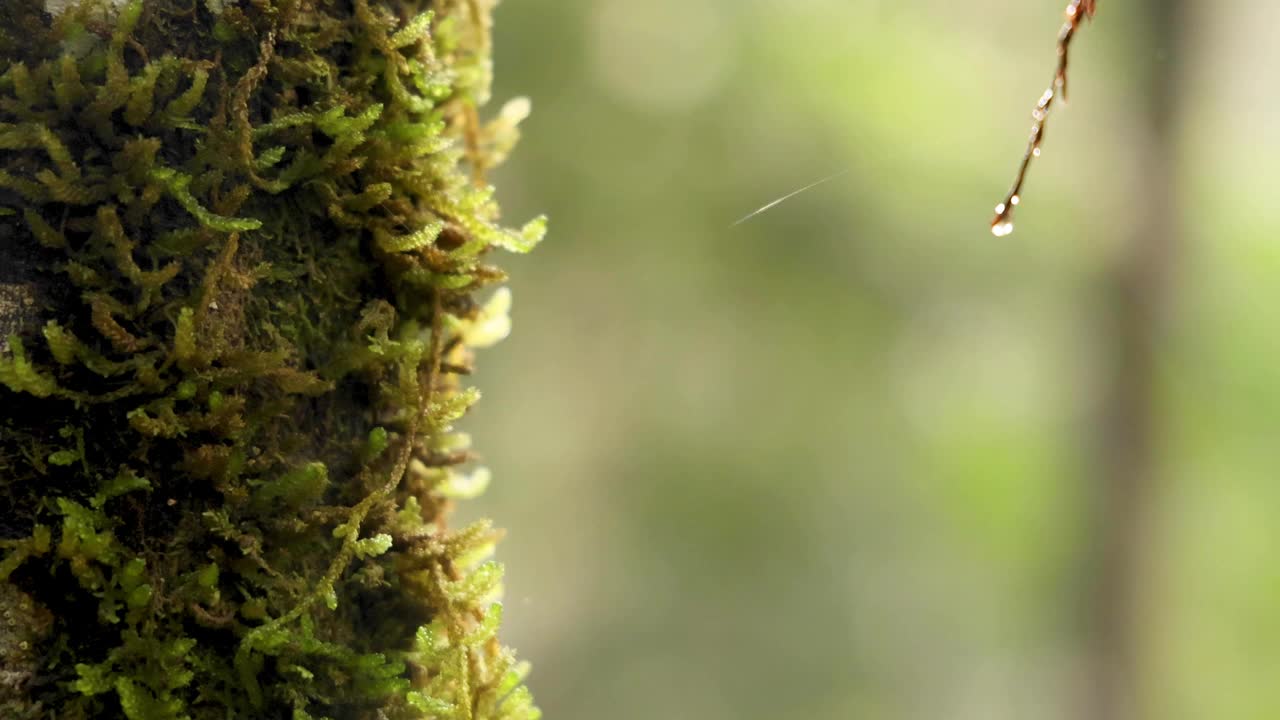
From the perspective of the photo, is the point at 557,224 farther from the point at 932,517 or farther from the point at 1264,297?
the point at 1264,297

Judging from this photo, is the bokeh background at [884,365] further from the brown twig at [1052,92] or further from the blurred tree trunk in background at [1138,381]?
the brown twig at [1052,92]

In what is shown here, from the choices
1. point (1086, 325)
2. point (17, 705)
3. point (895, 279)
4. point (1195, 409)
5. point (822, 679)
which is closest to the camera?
point (17, 705)

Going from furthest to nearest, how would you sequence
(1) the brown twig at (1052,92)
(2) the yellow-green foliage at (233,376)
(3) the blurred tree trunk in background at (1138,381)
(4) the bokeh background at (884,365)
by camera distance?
(4) the bokeh background at (884,365)
(3) the blurred tree trunk in background at (1138,381)
(1) the brown twig at (1052,92)
(2) the yellow-green foliage at (233,376)

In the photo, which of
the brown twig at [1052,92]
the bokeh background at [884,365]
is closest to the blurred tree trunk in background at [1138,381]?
the bokeh background at [884,365]

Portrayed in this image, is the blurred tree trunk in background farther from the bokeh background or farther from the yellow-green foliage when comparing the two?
the yellow-green foliage

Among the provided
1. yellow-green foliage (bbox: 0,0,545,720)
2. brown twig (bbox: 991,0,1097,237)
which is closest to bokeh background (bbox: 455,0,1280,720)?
brown twig (bbox: 991,0,1097,237)

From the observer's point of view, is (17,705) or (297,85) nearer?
(17,705)

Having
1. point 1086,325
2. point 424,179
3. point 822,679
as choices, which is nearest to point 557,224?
point 1086,325

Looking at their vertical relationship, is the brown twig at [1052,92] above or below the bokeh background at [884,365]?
below
